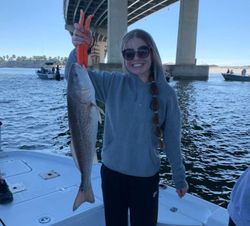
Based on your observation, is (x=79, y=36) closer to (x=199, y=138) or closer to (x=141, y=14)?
(x=199, y=138)

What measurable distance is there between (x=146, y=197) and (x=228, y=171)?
730 centimetres

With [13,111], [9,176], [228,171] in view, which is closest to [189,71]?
[13,111]

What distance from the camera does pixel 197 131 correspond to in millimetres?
14391

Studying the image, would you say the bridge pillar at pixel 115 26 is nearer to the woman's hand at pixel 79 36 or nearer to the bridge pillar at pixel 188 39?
the bridge pillar at pixel 188 39

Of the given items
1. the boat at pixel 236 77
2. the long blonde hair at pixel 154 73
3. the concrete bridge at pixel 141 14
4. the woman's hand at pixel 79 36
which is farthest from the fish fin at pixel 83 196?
the boat at pixel 236 77

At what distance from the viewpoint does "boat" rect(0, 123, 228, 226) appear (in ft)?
10.6

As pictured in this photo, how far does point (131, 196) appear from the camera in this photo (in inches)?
105

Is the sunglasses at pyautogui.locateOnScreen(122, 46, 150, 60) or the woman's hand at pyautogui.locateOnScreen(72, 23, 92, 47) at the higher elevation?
the woman's hand at pyautogui.locateOnScreen(72, 23, 92, 47)

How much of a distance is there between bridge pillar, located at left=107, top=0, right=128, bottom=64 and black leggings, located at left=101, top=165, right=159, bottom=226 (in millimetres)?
38706

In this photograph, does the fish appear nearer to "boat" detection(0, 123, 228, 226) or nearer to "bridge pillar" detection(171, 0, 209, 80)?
"boat" detection(0, 123, 228, 226)

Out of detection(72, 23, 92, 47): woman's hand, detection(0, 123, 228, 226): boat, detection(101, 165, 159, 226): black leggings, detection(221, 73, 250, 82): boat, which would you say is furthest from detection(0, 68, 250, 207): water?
detection(221, 73, 250, 82): boat

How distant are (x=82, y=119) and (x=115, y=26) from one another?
135 ft

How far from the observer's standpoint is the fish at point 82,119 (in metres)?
2.20

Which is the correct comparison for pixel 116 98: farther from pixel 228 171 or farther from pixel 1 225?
pixel 228 171
